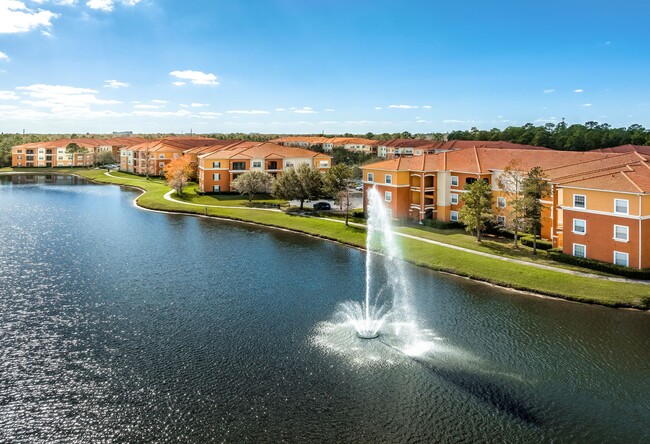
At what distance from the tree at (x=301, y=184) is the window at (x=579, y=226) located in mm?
36268

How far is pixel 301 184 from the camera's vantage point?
72.1m

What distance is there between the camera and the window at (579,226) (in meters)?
41.6

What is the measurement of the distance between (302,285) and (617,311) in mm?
21617

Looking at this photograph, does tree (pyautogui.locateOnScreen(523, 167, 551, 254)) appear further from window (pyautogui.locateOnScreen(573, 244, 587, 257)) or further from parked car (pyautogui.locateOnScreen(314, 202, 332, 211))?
parked car (pyautogui.locateOnScreen(314, 202, 332, 211))

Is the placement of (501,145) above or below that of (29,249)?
above

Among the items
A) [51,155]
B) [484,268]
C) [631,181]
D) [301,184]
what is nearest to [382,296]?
[484,268]

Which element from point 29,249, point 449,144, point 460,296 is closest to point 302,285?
point 460,296

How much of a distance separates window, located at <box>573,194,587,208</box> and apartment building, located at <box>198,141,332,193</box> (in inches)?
2244

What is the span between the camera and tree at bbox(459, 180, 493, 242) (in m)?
50.2

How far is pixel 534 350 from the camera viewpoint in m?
27.0

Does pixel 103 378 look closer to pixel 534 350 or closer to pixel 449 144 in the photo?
pixel 534 350

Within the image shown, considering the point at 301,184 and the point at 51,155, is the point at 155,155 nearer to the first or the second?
the point at 51,155

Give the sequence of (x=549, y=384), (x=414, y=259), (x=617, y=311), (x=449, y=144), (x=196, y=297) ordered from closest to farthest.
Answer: (x=549, y=384) < (x=617, y=311) < (x=196, y=297) < (x=414, y=259) < (x=449, y=144)

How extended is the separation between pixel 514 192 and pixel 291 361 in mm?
33593
